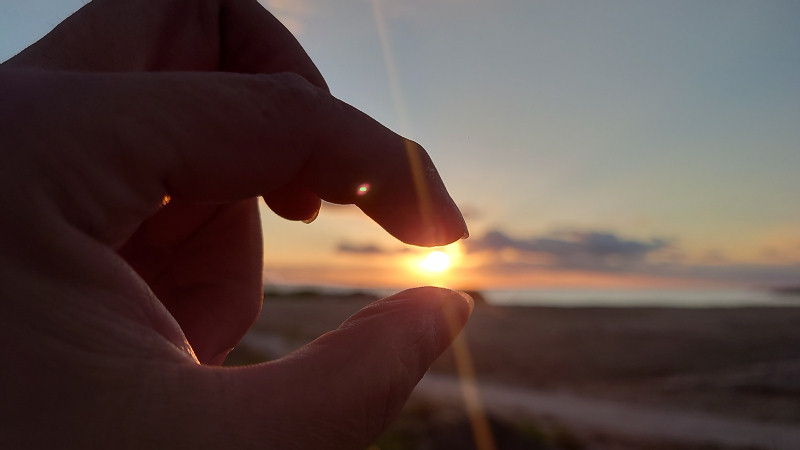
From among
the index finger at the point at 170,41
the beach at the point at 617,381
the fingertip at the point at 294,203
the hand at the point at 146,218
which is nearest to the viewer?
the hand at the point at 146,218

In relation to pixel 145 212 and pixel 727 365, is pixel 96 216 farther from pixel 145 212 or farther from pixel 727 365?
pixel 727 365

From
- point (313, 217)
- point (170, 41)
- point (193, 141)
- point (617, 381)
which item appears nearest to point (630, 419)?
point (617, 381)

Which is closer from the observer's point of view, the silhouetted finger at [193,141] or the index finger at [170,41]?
the silhouetted finger at [193,141]

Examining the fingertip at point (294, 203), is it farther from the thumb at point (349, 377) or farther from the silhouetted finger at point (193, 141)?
the thumb at point (349, 377)

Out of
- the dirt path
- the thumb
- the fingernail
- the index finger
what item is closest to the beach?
the dirt path

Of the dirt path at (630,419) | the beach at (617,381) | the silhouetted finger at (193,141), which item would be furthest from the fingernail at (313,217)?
the dirt path at (630,419)

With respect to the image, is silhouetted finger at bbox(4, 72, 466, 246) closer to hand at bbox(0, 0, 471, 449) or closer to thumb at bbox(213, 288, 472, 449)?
hand at bbox(0, 0, 471, 449)

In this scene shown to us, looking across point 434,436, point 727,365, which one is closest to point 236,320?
point 434,436
